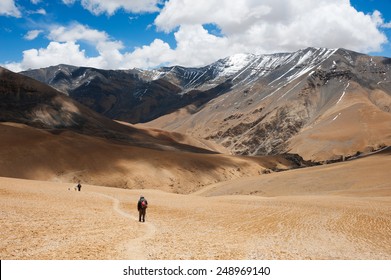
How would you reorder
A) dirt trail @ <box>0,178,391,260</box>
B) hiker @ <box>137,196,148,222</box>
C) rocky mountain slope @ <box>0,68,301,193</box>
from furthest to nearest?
rocky mountain slope @ <box>0,68,301,193</box> < hiker @ <box>137,196,148,222</box> < dirt trail @ <box>0,178,391,260</box>

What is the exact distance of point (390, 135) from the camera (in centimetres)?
13175

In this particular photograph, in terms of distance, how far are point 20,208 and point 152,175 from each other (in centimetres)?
4704

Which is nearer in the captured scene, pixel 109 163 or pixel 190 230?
pixel 190 230

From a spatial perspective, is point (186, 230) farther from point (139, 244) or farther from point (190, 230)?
point (139, 244)

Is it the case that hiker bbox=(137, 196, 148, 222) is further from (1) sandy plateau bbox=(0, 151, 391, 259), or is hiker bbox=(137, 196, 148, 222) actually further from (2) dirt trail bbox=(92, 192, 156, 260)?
(2) dirt trail bbox=(92, 192, 156, 260)

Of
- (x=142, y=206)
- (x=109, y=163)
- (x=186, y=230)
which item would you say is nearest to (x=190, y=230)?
(x=186, y=230)

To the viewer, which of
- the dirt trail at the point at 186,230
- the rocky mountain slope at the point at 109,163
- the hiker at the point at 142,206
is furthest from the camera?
the rocky mountain slope at the point at 109,163

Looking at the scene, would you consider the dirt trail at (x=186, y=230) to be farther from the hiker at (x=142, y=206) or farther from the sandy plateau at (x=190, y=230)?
Answer: the hiker at (x=142, y=206)

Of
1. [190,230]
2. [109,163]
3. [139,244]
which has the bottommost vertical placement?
[139,244]

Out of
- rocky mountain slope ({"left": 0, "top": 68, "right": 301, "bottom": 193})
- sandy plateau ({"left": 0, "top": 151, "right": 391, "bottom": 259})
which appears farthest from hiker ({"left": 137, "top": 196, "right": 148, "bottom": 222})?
rocky mountain slope ({"left": 0, "top": 68, "right": 301, "bottom": 193})

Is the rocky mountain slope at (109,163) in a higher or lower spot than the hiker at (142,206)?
higher

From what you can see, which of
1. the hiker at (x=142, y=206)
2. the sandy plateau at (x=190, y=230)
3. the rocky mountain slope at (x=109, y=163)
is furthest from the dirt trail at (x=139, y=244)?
the rocky mountain slope at (x=109, y=163)

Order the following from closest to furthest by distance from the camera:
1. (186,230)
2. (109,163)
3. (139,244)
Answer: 1. (139,244)
2. (186,230)
3. (109,163)

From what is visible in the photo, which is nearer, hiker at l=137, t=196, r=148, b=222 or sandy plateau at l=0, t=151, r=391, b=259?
sandy plateau at l=0, t=151, r=391, b=259
